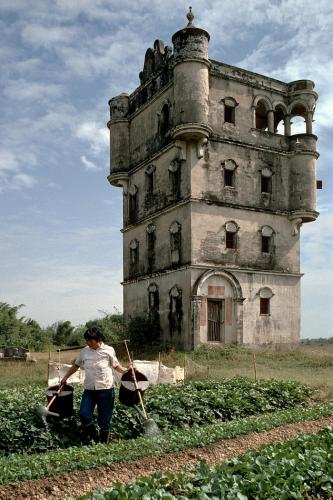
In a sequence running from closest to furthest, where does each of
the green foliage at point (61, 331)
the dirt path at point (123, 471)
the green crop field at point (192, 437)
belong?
the green crop field at point (192, 437), the dirt path at point (123, 471), the green foliage at point (61, 331)

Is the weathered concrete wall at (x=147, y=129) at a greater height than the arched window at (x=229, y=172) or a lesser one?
greater

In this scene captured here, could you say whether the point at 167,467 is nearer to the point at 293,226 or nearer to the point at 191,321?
the point at 191,321

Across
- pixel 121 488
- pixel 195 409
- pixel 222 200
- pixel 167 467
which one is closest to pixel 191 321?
pixel 222 200

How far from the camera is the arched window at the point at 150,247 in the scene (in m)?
31.4

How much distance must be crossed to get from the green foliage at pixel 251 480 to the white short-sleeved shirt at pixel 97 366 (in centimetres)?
300

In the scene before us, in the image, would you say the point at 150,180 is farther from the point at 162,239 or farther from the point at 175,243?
the point at 175,243

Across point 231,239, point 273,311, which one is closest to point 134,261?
point 231,239

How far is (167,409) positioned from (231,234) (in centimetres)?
1878

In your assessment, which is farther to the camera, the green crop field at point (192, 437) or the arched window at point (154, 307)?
the arched window at point (154, 307)

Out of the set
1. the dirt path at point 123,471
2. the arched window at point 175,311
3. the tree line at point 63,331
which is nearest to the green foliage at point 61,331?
the tree line at point 63,331

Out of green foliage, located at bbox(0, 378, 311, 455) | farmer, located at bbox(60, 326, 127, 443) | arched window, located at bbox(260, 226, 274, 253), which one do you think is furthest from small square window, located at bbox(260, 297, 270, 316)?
farmer, located at bbox(60, 326, 127, 443)

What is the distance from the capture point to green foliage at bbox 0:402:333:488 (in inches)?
282

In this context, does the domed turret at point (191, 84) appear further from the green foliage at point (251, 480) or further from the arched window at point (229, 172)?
the green foliage at point (251, 480)

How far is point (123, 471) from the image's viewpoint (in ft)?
25.1
